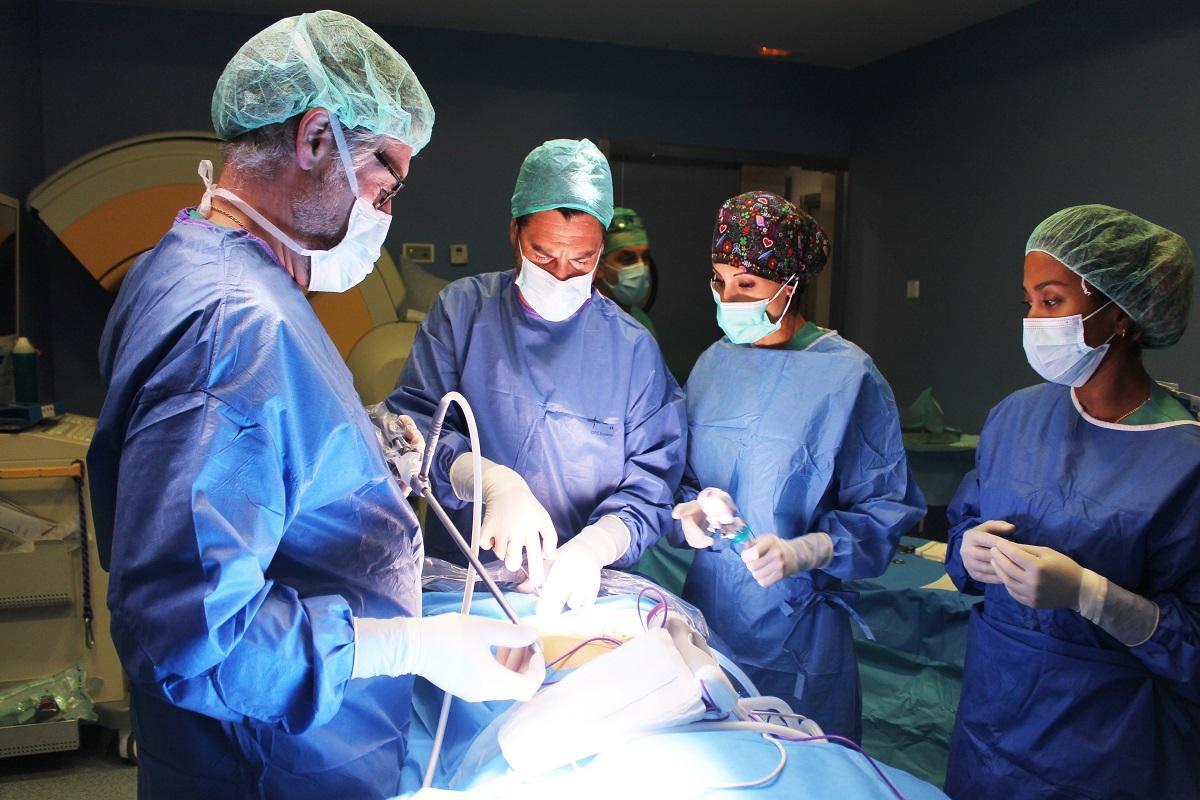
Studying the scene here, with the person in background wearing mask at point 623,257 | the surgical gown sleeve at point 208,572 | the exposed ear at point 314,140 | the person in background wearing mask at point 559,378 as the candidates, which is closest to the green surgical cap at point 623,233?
the person in background wearing mask at point 623,257

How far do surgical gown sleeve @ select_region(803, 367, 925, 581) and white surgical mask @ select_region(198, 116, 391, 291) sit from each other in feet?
3.53

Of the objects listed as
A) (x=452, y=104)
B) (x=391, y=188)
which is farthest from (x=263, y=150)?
(x=452, y=104)

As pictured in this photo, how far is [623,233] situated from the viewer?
10.9 feet

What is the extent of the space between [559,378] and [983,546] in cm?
87

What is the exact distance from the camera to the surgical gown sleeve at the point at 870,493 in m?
1.74

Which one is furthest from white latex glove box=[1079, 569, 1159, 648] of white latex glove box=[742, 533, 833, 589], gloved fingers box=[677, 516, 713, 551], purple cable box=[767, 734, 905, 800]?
gloved fingers box=[677, 516, 713, 551]

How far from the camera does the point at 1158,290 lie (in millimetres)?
1548

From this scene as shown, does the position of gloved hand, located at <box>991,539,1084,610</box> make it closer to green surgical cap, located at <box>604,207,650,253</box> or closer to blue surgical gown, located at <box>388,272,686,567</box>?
blue surgical gown, located at <box>388,272,686,567</box>

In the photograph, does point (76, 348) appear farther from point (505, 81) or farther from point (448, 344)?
point (448, 344)

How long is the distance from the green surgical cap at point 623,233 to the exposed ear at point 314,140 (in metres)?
2.31

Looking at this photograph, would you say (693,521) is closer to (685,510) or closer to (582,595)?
(685,510)

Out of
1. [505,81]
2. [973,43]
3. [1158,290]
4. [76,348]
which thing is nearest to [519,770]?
[1158,290]

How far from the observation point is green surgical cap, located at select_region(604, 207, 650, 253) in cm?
332

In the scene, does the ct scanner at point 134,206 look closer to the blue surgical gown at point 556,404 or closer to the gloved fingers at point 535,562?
the blue surgical gown at point 556,404
